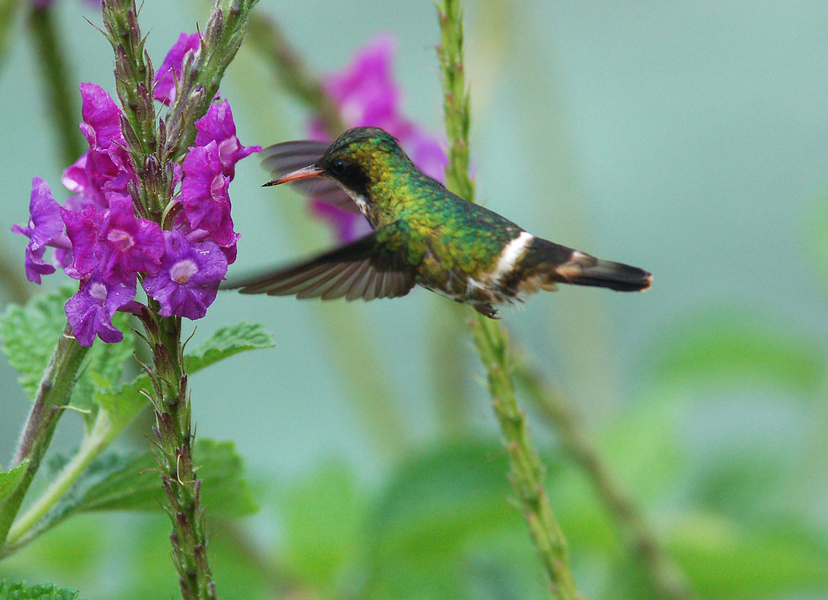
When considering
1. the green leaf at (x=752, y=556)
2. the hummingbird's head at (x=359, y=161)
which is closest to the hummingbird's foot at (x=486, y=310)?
the hummingbird's head at (x=359, y=161)

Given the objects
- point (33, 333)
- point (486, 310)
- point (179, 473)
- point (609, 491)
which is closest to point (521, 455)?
point (486, 310)

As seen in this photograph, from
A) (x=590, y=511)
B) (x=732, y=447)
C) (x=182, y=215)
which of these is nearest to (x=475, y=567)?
(x=590, y=511)

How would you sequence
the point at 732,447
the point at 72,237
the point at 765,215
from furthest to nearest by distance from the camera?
the point at 765,215 < the point at 732,447 < the point at 72,237

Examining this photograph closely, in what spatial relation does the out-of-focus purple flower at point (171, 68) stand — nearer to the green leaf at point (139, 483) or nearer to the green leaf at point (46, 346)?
the green leaf at point (46, 346)

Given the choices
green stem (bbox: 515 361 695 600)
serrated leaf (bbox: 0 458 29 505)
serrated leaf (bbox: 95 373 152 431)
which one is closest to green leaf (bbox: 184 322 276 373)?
serrated leaf (bbox: 95 373 152 431)

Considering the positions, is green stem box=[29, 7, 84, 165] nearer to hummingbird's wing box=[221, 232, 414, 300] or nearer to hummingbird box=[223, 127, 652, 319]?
hummingbird box=[223, 127, 652, 319]

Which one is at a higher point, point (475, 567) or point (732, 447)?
point (732, 447)

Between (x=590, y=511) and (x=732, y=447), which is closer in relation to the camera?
Answer: (x=590, y=511)

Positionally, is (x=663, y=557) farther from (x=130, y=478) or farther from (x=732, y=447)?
(x=732, y=447)
